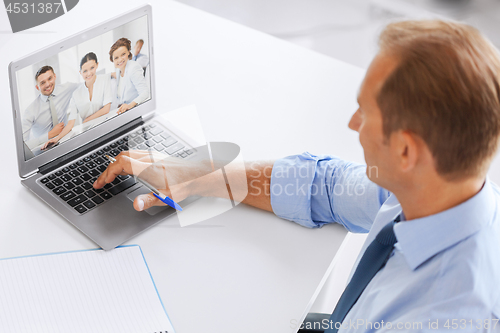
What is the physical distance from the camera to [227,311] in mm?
866

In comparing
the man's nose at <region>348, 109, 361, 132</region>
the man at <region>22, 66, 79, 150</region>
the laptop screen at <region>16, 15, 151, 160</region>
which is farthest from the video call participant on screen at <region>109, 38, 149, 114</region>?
the man's nose at <region>348, 109, 361, 132</region>

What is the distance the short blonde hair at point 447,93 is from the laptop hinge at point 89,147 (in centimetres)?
69

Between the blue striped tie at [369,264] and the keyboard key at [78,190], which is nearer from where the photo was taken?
the blue striped tie at [369,264]

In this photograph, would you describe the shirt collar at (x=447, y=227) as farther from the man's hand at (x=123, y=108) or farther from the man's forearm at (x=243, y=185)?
the man's hand at (x=123, y=108)

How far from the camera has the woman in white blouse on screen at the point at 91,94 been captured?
1.03m

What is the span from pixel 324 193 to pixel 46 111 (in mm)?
612

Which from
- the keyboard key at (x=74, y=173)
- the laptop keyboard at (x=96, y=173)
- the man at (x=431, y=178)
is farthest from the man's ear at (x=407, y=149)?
the keyboard key at (x=74, y=173)

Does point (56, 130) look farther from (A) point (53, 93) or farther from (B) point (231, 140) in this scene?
(B) point (231, 140)

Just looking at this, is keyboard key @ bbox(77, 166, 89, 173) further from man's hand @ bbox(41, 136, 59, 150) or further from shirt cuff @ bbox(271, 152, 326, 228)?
shirt cuff @ bbox(271, 152, 326, 228)

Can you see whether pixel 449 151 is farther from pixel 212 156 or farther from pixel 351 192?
pixel 212 156

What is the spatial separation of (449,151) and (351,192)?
393mm

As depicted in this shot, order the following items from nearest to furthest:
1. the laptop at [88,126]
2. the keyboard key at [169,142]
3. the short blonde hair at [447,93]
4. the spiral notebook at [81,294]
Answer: the short blonde hair at [447,93] → the spiral notebook at [81,294] → the laptop at [88,126] → the keyboard key at [169,142]

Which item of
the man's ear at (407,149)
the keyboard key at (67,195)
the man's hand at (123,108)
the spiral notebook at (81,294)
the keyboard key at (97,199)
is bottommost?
the spiral notebook at (81,294)

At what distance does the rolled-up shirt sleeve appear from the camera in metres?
1.02
